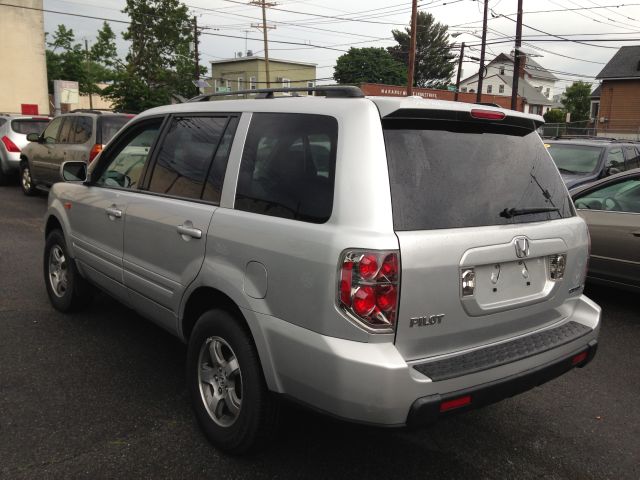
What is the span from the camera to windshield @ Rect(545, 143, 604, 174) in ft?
32.7

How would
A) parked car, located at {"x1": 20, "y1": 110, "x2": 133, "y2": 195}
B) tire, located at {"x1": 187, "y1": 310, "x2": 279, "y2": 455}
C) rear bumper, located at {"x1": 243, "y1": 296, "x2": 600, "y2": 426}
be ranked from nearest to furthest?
rear bumper, located at {"x1": 243, "y1": 296, "x2": 600, "y2": 426} < tire, located at {"x1": 187, "y1": 310, "x2": 279, "y2": 455} < parked car, located at {"x1": 20, "y1": 110, "x2": 133, "y2": 195}

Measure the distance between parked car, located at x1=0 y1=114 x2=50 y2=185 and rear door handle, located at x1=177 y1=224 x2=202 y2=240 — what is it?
1218 cm

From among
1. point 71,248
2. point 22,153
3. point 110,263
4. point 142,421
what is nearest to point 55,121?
point 22,153

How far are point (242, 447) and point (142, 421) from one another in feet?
2.49

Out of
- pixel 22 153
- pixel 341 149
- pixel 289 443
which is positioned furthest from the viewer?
pixel 22 153

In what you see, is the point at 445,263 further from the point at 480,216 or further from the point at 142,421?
the point at 142,421

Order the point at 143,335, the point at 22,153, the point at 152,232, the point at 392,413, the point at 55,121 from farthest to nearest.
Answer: the point at 22,153 < the point at 55,121 < the point at 143,335 < the point at 152,232 < the point at 392,413

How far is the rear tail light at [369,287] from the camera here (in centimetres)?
220

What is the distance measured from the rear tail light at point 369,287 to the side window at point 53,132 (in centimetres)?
1054

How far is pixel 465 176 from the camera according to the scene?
8.41 ft

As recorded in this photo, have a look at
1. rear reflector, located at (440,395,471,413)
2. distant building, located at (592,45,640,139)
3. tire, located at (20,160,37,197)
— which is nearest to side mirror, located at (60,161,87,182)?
Result: rear reflector, located at (440,395,471,413)

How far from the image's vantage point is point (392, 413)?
2.19 meters

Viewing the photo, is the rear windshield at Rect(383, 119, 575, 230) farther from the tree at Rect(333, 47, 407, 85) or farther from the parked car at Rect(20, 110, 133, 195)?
the tree at Rect(333, 47, 407, 85)

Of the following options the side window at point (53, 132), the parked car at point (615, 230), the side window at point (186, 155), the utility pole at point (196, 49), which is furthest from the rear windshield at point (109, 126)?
the utility pole at point (196, 49)
